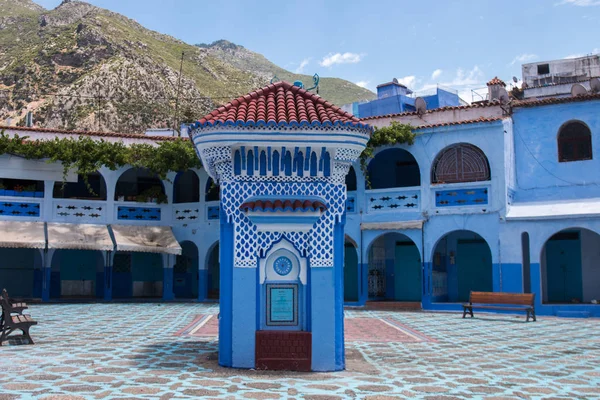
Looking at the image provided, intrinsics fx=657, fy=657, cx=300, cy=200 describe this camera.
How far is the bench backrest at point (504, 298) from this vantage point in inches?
663

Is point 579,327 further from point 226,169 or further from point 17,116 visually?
point 17,116

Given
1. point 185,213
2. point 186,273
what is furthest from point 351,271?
point 186,273

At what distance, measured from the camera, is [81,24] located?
7044 cm

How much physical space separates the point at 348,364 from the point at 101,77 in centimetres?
5678

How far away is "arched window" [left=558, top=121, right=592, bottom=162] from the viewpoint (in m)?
19.6

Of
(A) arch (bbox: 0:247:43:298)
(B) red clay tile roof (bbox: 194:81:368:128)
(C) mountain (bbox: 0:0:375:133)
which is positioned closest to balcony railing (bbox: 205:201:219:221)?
(A) arch (bbox: 0:247:43:298)

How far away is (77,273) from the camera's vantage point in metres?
24.8

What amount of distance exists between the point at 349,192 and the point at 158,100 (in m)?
45.2

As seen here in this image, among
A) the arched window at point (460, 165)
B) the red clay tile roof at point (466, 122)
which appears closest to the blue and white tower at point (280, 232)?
the red clay tile roof at point (466, 122)

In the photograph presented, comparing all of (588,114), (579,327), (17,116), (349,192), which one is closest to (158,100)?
(17,116)

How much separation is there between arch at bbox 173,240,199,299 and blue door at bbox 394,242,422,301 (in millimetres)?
8123

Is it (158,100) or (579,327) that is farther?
(158,100)

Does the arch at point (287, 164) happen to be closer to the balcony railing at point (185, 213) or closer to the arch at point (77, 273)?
the balcony railing at point (185, 213)

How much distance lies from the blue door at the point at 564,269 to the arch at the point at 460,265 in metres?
1.86
